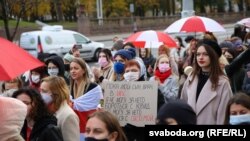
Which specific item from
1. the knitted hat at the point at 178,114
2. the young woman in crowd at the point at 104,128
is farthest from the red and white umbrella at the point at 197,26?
the knitted hat at the point at 178,114

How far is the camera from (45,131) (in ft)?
15.7

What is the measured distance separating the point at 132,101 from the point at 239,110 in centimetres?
258

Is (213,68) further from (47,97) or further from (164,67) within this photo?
(164,67)

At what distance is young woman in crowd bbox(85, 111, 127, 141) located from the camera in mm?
3908

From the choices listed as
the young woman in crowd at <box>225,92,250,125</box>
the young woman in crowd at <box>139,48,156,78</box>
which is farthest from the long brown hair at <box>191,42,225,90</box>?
the young woman in crowd at <box>139,48,156,78</box>

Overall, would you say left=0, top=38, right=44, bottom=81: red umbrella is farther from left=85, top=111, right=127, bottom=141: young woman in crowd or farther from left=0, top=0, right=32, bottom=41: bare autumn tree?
left=0, top=0, right=32, bottom=41: bare autumn tree

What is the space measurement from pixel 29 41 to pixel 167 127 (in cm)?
2388

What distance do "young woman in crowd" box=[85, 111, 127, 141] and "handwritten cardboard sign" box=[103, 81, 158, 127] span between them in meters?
2.89

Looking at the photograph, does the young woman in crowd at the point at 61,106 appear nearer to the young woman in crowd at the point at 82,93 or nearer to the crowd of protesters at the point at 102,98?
the crowd of protesters at the point at 102,98

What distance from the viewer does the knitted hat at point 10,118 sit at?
398cm

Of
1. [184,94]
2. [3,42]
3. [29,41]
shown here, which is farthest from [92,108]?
[29,41]

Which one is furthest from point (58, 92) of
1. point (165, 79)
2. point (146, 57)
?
point (146, 57)

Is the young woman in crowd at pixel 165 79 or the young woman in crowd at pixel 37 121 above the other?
the young woman in crowd at pixel 37 121

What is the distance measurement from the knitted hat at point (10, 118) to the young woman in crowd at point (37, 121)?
0.73 m
